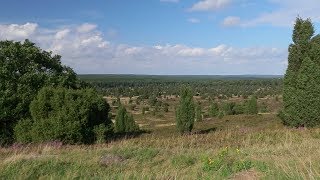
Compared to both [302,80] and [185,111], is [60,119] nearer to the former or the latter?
[302,80]

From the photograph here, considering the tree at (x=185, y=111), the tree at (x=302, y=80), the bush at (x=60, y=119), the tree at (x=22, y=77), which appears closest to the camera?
the tree at (x=302, y=80)

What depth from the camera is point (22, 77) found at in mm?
32281

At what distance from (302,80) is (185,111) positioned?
77.7 ft

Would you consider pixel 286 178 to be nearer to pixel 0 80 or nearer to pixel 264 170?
pixel 264 170

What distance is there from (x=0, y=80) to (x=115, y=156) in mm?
23104

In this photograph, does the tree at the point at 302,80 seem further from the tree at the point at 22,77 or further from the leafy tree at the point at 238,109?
the leafy tree at the point at 238,109

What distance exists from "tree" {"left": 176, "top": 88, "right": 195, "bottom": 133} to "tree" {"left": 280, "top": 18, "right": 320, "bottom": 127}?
1987 centimetres

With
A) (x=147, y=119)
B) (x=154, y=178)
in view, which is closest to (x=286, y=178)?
(x=154, y=178)

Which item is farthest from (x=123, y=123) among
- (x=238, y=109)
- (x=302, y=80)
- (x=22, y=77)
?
(x=238, y=109)

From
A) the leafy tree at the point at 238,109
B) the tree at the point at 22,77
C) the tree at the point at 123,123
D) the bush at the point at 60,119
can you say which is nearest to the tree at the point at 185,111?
the tree at the point at 123,123

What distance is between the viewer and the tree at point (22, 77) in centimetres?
3095

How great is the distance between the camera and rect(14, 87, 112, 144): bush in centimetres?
2734

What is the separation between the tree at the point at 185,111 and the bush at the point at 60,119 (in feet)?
64.7

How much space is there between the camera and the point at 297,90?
27.3 metres
